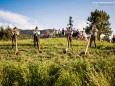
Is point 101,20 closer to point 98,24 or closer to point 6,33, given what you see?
point 98,24

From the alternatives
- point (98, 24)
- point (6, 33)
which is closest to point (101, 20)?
point (98, 24)

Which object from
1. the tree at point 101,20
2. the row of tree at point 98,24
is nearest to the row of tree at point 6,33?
the row of tree at point 98,24

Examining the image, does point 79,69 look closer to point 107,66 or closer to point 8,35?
point 107,66

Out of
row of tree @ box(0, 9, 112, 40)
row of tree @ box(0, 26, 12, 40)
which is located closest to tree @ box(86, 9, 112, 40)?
row of tree @ box(0, 9, 112, 40)

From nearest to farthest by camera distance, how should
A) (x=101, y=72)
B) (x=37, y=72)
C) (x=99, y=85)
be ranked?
(x=99, y=85)
(x=101, y=72)
(x=37, y=72)

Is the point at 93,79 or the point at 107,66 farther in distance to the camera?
the point at 107,66

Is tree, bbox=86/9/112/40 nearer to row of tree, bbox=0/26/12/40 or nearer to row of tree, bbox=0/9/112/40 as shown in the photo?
row of tree, bbox=0/9/112/40

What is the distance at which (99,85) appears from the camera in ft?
35.2

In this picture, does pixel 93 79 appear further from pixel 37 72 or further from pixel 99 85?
pixel 37 72

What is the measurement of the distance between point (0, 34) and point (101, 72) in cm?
6717

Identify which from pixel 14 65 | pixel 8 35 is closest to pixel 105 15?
pixel 8 35

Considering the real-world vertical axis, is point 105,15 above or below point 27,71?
above

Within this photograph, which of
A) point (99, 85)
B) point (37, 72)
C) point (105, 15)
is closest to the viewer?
point (99, 85)

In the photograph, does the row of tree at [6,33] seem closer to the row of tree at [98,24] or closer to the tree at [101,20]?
the row of tree at [98,24]
